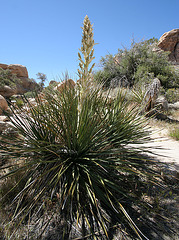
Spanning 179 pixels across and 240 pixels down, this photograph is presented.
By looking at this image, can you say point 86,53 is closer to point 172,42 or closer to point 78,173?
point 78,173

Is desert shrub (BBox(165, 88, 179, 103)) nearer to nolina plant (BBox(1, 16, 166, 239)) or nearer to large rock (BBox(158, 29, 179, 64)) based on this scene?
nolina plant (BBox(1, 16, 166, 239))

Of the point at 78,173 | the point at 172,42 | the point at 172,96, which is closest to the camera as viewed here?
the point at 78,173

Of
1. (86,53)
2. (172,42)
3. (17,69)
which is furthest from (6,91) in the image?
(172,42)

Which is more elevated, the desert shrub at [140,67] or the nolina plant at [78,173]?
the desert shrub at [140,67]

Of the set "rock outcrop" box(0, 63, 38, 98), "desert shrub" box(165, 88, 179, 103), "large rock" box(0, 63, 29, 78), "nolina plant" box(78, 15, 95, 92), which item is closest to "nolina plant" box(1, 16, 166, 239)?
"nolina plant" box(78, 15, 95, 92)

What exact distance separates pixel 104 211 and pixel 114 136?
2.96 feet

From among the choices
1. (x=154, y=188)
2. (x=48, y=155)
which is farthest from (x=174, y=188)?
(x=48, y=155)

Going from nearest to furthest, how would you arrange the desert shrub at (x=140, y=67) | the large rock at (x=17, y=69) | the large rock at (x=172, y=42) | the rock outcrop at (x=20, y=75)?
1. the desert shrub at (x=140, y=67)
2. the rock outcrop at (x=20, y=75)
3. the large rock at (x=17, y=69)
4. the large rock at (x=172, y=42)

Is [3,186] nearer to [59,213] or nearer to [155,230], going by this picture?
[59,213]

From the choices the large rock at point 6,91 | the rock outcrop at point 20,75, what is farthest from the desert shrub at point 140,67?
the rock outcrop at point 20,75

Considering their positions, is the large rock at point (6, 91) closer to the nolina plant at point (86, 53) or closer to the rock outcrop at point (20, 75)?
the rock outcrop at point (20, 75)

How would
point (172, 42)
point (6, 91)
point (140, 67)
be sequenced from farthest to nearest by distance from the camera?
point (172, 42) → point (6, 91) → point (140, 67)

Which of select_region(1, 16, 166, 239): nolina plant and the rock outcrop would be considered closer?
select_region(1, 16, 166, 239): nolina plant

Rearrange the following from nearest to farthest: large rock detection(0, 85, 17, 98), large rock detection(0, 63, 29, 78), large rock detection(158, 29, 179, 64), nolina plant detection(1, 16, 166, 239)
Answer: nolina plant detection(1, 16, 166, 239) → large rock detection(0, 85, 17, 98) → large rock detection(0, 63, 29, 78) → large rock detection(158, 29, 179, 64)
